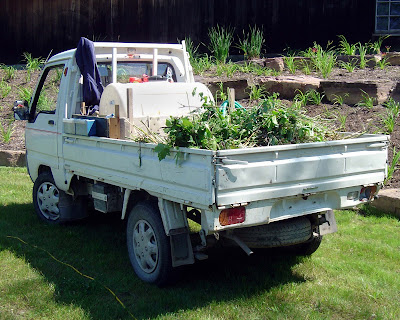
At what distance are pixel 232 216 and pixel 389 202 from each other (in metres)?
3.50

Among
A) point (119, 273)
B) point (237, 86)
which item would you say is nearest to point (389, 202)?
point (119, 273)

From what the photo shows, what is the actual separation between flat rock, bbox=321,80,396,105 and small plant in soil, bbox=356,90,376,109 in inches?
1.3

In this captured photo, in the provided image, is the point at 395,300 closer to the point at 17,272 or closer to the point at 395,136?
the point at 17,272

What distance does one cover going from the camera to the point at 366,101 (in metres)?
9.82

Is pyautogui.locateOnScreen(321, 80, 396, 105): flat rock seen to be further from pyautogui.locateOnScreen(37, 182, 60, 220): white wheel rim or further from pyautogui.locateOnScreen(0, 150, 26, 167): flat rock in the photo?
pyautogui.locateOnScreen(0, 150, 26, 167): flat rock

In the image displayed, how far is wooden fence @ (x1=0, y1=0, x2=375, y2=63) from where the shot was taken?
50.5 feet

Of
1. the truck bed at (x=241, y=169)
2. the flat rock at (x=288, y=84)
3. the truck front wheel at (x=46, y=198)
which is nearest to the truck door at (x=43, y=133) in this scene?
the truck front wheel at (x=46, y=198)

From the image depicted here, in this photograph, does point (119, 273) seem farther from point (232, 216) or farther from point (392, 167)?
point (392, 167)

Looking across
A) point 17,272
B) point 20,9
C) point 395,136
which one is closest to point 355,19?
point 395,136

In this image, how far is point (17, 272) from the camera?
563cm

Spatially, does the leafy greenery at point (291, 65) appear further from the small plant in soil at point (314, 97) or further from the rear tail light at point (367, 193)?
the rear tail light at point (367, 193)

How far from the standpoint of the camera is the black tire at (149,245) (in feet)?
16.6

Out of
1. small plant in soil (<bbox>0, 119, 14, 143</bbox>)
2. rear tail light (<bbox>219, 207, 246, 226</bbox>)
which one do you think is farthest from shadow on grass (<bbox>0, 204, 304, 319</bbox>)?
small plant in soil (<bbox>0, 119, 14, 143</bbox>)

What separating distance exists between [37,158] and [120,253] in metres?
1.97
